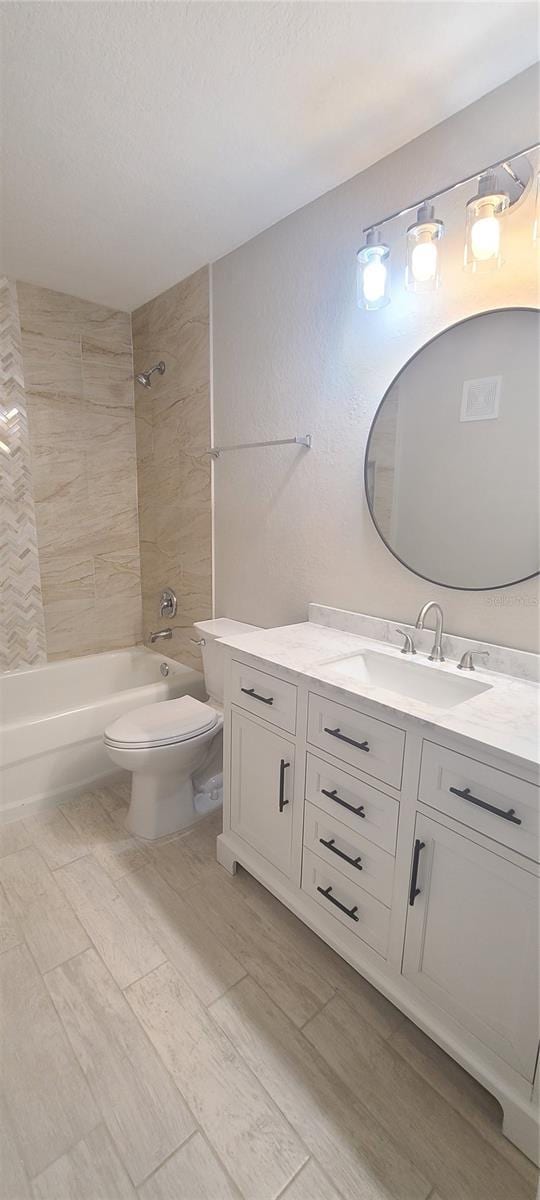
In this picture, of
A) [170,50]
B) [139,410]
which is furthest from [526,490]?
[139,410]

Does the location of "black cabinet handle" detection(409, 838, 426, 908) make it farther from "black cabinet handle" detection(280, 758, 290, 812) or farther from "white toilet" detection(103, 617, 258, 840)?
"white toilet" detection(103, 617, 258, 840)

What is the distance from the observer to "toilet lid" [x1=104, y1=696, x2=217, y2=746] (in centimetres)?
178

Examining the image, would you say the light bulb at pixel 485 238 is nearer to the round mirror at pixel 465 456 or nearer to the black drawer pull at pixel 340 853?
the round mirror at pixel 465 456

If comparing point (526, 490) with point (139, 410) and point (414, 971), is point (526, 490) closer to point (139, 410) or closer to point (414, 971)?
point (414, 971)

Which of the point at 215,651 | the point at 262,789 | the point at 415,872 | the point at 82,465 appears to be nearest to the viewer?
the point at 415,872

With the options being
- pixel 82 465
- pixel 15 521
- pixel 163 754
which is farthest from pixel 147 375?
pixel 163 754

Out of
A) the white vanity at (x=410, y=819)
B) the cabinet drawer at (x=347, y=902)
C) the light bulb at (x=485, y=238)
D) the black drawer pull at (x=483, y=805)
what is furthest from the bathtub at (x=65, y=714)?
the light bulb at (x=485, y=238)

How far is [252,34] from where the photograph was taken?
1.12m

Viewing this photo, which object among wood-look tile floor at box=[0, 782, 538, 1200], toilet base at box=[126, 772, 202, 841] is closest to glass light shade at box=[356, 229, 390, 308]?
toilet base at box=[126, 772, 202, 841]

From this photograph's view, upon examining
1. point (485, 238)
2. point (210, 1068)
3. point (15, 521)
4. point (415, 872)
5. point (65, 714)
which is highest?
point (485, 238)

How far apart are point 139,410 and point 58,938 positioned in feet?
8.43

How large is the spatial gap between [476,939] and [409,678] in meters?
0.63

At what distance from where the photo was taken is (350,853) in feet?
4.19

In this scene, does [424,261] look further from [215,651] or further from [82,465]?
[82,465]
